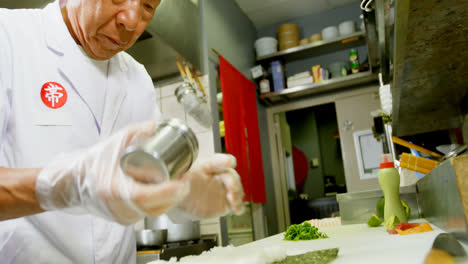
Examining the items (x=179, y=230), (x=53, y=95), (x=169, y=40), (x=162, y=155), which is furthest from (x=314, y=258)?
(x=169, y=40)

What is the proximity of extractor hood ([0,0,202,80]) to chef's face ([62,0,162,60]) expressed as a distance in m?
1.32

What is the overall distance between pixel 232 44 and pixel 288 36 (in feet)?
2.88

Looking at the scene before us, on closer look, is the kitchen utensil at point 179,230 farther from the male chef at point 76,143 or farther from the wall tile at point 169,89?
the wall tile at point 169,89

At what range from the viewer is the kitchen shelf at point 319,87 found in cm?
401

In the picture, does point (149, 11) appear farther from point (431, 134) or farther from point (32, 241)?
point (431, 134)

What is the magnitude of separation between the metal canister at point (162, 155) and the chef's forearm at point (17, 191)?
0.20 m

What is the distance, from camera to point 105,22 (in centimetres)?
102

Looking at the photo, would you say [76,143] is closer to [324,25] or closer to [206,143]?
[206,143]

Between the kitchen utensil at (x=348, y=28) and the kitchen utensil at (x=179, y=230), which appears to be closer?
the kitchen utensil at (x=179, y=230)

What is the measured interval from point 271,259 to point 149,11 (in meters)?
0.83

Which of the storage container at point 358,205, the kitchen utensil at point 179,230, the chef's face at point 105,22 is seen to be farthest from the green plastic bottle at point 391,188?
the kitchen utensil at point 179,230

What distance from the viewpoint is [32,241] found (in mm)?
924

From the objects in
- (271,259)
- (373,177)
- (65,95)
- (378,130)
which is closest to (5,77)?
(65,95)

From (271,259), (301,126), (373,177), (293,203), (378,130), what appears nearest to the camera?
(271,259)
